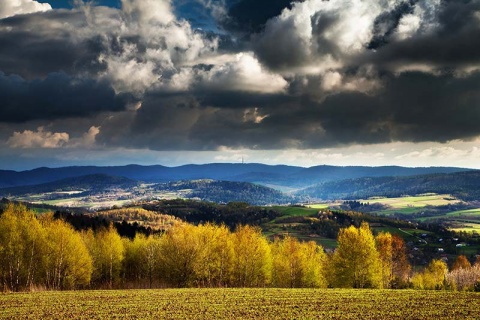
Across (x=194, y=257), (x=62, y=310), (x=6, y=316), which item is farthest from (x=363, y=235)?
(x=6, y=316)

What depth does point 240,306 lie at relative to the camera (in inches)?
2372

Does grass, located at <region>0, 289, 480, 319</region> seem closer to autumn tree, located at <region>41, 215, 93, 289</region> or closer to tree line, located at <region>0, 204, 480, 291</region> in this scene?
autumn tree, located at <region>41, 215, 93, 289</region>

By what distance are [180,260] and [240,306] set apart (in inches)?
2058

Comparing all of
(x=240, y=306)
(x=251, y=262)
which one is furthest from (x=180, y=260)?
(x=240, y=306)

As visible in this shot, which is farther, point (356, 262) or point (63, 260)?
point (356, 262)

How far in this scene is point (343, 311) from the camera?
5506 centimetres

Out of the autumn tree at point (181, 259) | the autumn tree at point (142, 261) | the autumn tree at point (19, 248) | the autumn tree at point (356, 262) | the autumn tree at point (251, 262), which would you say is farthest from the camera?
the autumn tree at point (142, 261)

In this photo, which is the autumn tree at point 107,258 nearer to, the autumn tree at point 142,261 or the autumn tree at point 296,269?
the autumn tree at point 142,261

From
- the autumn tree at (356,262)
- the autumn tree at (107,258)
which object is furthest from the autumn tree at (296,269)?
the autumn tree at (107,258)

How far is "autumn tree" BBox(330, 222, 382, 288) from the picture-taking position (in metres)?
109

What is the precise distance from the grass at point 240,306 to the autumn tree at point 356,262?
1400 inches

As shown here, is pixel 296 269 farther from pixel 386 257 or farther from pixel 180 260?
pixel 180 260

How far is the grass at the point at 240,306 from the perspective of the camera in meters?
52.7

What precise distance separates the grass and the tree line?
26.7m
